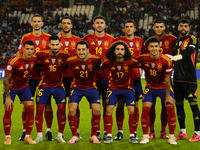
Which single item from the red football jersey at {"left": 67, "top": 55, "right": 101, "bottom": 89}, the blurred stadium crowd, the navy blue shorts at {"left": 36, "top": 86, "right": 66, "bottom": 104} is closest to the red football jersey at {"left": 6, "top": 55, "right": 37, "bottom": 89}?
the navy blue shorts at {"left": 36, "top": 86, "right": 66, "bottom": 104}

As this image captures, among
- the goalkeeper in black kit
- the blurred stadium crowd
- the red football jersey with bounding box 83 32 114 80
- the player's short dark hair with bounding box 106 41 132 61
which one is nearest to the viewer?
the player's short dark hair with bounding box 106 41 132 61

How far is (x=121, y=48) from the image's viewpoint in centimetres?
540

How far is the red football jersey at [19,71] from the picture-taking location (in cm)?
536

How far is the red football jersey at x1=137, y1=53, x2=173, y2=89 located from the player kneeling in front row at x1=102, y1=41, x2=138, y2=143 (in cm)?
19

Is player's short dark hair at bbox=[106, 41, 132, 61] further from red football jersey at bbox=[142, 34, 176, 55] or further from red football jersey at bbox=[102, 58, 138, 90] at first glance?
red football jersey at bbox=[142, 34, 176, 55]

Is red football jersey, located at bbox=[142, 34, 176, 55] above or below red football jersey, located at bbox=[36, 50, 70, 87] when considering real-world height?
above

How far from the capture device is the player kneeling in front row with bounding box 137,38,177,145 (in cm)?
533

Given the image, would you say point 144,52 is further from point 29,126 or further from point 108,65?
point 29,126

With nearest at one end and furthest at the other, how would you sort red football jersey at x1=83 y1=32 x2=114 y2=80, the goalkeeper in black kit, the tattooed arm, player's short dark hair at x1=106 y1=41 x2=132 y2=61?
the tattooed arm → player's short dark hair at x1=106 y1=41 x2=132 y2=61 → the goalkeeper in black kit → red football jersey at x1=83 y1=32 x2=114 y2=80

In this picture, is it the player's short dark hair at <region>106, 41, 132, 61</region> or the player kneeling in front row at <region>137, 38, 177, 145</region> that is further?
the player's short dark hair at <region>106, 41, 132, 61</region>

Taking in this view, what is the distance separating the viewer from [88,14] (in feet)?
80.9

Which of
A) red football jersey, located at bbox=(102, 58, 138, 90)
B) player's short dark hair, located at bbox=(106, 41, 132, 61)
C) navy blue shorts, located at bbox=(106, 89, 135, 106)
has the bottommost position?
navy blue shorts, located at bbox=(106, 89, 135, 106)

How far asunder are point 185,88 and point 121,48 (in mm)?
1450

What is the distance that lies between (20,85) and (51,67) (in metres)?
0.64
